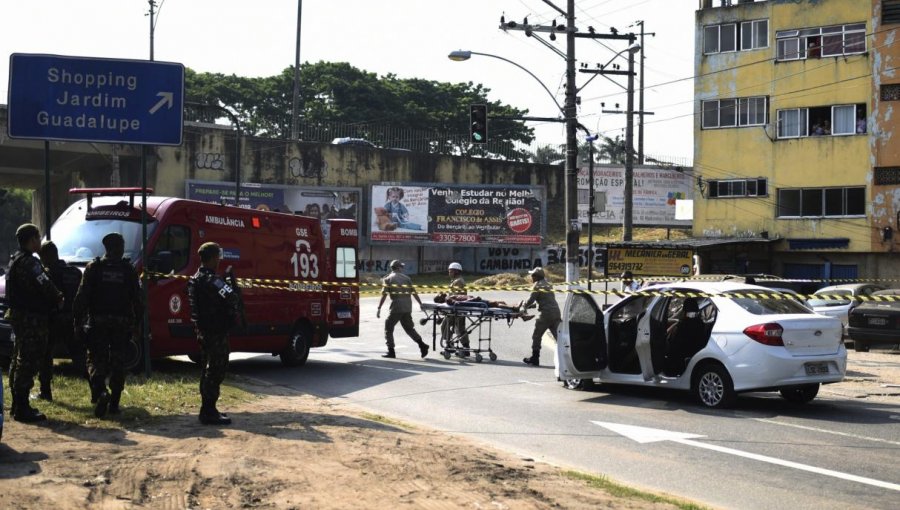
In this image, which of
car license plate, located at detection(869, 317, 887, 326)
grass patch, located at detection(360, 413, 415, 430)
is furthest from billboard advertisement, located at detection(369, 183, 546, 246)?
grass patch, located at detection(360, 413, 415, 430)

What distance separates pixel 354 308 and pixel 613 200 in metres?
43.4

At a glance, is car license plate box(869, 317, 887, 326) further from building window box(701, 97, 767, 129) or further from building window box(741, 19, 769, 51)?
building window box(741, 19, 769, 51)

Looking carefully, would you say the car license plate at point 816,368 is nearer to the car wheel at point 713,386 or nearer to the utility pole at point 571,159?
the car wheel at point 713,386

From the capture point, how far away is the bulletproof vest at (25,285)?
998 centimetres

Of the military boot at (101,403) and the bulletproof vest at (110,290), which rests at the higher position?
the bulletproof vest at (110,290)

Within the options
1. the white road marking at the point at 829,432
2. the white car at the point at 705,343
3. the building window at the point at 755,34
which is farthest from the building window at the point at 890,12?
the white road marking at the point at 829,432

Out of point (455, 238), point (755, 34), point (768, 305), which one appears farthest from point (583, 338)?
point (455, 238)

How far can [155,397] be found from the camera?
11492mm

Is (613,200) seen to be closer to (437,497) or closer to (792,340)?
(792,340)

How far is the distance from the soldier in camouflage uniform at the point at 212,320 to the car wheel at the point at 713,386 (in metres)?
5.85

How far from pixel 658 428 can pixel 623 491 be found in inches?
142

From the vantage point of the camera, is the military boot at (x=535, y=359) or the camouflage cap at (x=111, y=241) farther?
the military boot at (x=535, y=359)

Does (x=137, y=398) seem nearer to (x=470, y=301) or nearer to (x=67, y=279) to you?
(x=67, y=279)

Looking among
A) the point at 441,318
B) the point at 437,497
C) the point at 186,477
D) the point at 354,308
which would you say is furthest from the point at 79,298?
the point at 441,318
